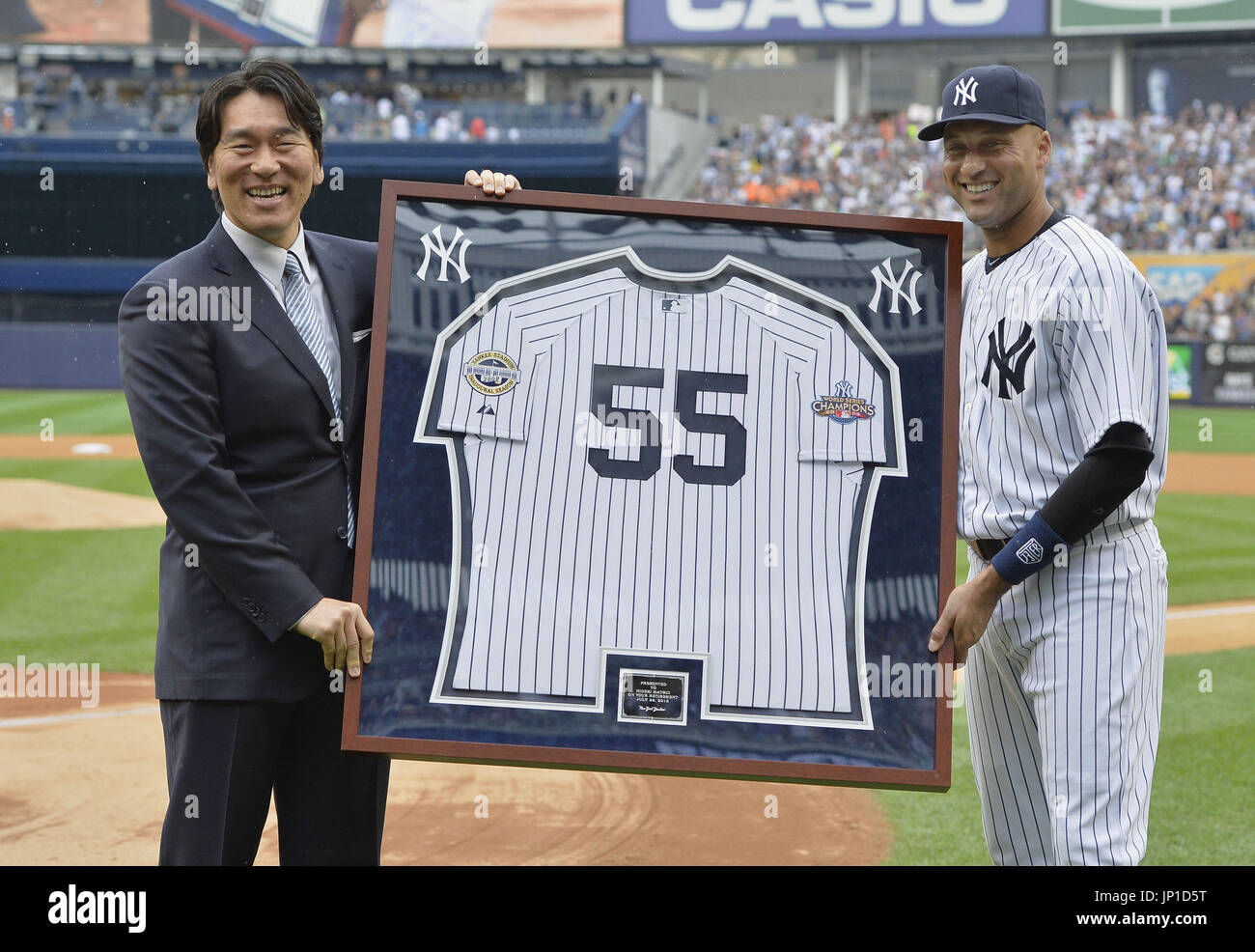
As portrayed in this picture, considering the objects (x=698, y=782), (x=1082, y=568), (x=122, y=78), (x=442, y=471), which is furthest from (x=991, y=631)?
(x=122, y=78)

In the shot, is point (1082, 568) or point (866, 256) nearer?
point (1082, 568)

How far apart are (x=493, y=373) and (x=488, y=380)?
0.02 m

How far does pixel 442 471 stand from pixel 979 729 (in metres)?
1.44

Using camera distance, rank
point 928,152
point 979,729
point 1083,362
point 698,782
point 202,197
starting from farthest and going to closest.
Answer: point 928,152
point 202,197
point 698,782
point 979,729
point 1083,362

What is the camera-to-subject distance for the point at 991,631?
277 centimetres

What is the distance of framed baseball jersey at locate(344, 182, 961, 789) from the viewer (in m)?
2.54

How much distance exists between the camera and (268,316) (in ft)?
8.33

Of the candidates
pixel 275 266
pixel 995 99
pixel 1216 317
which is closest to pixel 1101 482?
pixel 995 99

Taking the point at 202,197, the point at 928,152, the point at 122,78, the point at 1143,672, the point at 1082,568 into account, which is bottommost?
the point at 1143,672

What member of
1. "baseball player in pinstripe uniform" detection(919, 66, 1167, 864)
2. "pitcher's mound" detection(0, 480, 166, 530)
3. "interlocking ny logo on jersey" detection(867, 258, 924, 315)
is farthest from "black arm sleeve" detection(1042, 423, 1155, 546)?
"pitcher's mound" detection(0, 480, 166, 530)

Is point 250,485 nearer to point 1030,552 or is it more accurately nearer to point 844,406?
point 844,406

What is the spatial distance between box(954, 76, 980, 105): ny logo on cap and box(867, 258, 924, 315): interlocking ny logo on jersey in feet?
1.21

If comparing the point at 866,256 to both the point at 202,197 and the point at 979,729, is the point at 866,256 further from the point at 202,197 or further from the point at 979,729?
the point at 202,197

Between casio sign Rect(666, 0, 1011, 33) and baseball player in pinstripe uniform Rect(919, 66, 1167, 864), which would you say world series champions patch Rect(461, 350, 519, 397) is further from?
casio sign Rect(666, 0, 1011, 33)
